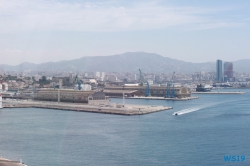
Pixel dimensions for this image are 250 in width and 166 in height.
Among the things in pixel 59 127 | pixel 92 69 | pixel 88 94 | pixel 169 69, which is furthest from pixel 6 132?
pixel 169 69

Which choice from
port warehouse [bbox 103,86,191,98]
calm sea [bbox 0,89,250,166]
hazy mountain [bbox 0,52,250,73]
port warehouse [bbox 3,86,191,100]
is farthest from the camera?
hazy mountain [bbox 0,52,250,73]

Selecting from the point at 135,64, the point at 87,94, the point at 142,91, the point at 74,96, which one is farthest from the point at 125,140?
the point at 135,64

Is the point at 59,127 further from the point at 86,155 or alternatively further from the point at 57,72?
the point at 57,72

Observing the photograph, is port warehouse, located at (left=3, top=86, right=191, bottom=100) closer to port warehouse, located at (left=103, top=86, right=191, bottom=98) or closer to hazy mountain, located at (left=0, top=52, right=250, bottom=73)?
port warehouse, located at (left=103, top=86, right=191, bottom=98)

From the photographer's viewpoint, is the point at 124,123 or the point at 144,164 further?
the point at 124,123

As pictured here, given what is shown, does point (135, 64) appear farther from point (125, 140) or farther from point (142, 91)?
point (125, 140)

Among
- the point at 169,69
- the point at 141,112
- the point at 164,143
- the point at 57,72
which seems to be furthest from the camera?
the point at 169,69

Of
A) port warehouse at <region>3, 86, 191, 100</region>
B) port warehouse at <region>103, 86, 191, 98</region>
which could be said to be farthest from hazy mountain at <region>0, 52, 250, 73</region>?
port warehouse at <region>3, 86, 191, 100</region>
